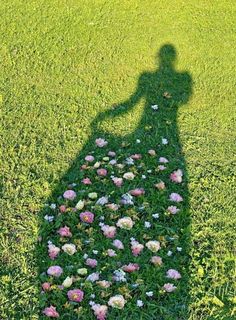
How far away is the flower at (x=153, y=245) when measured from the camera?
3.91 meters

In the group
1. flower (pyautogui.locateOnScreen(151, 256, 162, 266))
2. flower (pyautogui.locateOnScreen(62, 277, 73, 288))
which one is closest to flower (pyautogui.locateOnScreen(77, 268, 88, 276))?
flower (pyautogui.locateOnScreen(62, 277, 73, 288))

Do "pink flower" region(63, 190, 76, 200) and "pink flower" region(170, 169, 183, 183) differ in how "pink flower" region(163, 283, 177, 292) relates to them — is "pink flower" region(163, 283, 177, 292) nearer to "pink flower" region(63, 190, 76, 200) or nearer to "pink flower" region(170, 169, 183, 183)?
"pink flower" region(63, 190, 76, 200)

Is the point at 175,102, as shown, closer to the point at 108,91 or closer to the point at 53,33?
the point at 108,91

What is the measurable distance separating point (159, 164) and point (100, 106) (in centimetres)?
116

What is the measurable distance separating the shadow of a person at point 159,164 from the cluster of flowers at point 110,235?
0.01m

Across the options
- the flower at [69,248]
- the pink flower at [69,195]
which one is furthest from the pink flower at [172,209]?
the flower at [69,248]

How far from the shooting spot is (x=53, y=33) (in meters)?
6.93

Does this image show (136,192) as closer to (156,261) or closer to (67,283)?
(156,261)

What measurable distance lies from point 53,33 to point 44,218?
3.53 metres

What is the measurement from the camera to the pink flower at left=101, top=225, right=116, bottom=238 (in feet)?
13.1

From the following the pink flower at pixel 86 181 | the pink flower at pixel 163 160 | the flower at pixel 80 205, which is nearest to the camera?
the flower at pixel 80 205

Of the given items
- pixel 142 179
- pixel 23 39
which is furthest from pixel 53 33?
pixel 142 179

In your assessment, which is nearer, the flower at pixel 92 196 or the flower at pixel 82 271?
the flower at pixel 82 271

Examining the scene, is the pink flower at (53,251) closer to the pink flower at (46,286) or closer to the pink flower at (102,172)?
the pink flower at (46,286)
